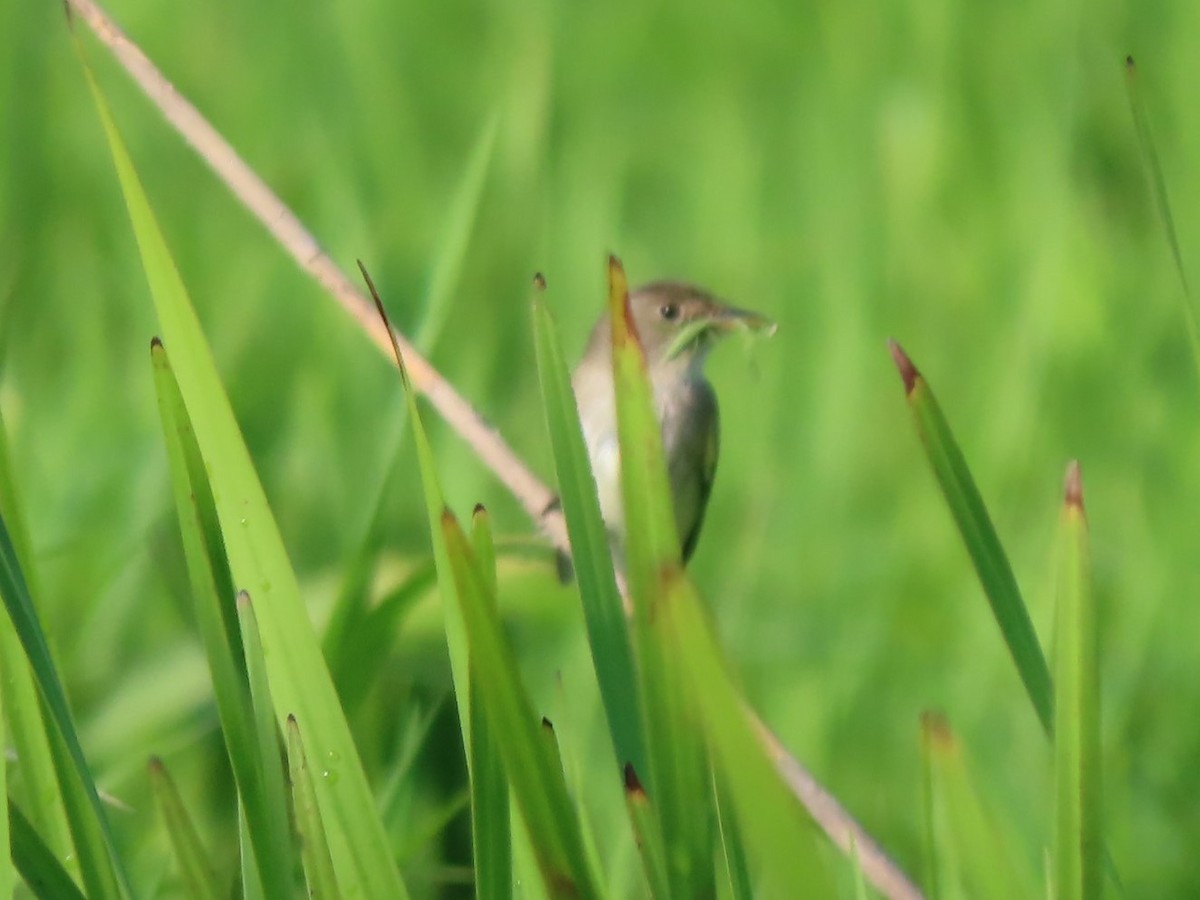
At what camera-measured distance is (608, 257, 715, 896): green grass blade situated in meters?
1.02

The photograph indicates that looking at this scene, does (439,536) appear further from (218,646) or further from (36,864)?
(36,864)

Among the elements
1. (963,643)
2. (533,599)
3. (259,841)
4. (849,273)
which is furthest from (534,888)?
(849,273)

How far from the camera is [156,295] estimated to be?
1161 millimetres

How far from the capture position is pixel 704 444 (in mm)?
3191

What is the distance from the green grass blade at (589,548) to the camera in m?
1.10

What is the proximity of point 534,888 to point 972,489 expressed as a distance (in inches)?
16.3

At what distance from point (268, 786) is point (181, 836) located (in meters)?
0.14

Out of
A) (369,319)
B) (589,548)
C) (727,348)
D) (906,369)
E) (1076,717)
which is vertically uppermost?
(727,348)

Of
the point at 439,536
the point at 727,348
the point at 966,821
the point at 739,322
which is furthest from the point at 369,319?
the point at 727,348

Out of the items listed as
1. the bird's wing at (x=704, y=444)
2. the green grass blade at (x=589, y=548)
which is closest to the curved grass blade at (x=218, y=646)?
the green grass blade at (x=589, y=548)

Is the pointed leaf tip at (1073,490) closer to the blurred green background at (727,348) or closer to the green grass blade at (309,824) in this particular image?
the green grass blade at (309,824)

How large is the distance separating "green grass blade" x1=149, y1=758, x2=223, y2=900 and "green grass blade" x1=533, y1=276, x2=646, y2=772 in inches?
13.2

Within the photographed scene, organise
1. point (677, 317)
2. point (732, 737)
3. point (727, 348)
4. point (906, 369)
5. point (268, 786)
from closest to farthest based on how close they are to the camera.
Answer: point (732, 737) < point (906, 369) < point (268, 786) < point (677, 317) < point (727, 348)

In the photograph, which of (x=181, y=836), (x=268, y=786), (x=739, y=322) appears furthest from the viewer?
(x=739, y=322)
